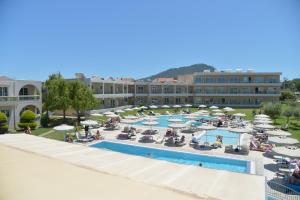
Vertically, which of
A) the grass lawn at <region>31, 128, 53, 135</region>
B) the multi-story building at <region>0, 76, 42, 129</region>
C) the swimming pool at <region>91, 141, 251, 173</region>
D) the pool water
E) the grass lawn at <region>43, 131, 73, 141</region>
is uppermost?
the multi-story building at <region>0, 76, 42, 129</region>

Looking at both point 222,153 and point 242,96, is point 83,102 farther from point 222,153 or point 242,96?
point 242,96

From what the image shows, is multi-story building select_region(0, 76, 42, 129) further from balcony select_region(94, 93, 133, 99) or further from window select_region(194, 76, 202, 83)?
window select_region(194, 76, 202, 83)

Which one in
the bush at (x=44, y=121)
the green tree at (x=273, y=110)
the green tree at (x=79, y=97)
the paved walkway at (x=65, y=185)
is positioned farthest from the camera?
the green tree at (x=273, y=110)

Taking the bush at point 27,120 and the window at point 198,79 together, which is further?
the window at point 198,79

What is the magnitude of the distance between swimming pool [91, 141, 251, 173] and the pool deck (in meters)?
4.59

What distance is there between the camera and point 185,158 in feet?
66.4

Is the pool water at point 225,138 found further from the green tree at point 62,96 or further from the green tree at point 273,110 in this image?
the green tree at point 62,96

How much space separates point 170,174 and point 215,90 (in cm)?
5356

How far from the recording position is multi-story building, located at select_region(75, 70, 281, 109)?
60188 mm

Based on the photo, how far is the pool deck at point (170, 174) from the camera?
34.4 ft

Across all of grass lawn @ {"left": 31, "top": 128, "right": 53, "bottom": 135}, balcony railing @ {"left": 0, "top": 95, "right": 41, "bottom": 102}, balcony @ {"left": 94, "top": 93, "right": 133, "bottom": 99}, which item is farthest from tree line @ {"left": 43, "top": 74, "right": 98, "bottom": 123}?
balcony @ {"left": 94, "top": 93, "right": 133, "bottom": 99}

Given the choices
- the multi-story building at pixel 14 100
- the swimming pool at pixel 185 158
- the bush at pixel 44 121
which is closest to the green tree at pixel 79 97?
the bush at pixel 44 121

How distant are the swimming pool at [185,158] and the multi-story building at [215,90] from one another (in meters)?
33.0

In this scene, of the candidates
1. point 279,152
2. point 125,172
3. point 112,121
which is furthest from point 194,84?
point 125,172
